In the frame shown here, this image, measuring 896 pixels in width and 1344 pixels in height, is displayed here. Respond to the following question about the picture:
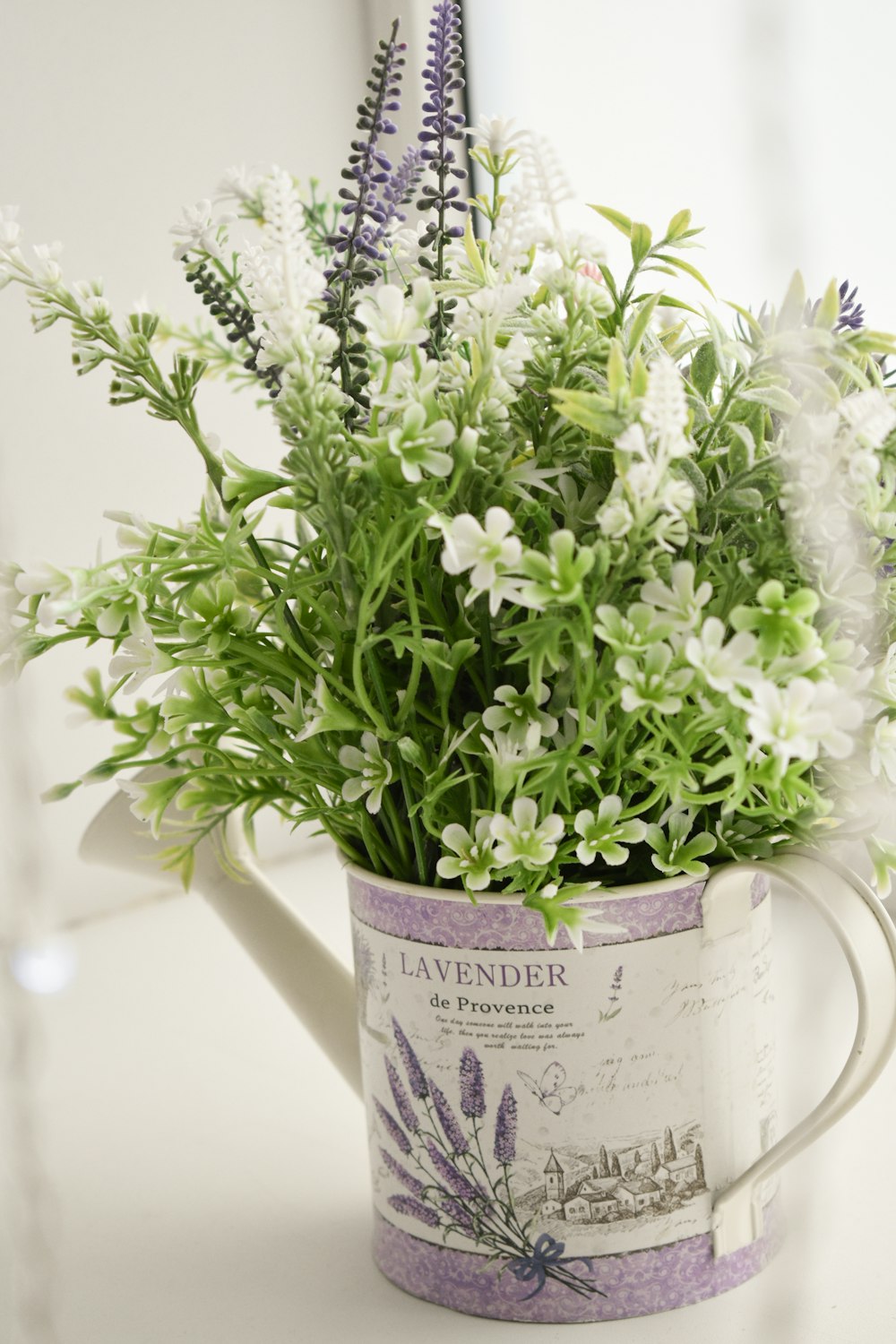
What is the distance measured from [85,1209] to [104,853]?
0.38ft

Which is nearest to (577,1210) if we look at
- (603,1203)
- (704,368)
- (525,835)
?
(603,1203)

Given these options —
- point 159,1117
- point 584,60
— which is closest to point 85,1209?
point 159,1117

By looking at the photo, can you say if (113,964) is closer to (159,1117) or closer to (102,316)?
(159,1117)

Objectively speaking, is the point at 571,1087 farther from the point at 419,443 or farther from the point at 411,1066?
the point at 419,443

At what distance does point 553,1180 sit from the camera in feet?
1.09

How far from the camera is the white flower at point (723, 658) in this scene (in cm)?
26

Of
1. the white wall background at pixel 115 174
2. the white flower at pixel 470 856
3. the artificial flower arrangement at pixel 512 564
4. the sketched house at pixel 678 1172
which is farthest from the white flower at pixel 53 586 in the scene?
the white wall background at pixel 115 174

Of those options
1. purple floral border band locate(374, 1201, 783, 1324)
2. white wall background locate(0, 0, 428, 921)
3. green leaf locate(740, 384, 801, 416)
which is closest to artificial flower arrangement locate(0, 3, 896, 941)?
green leaf locate(740, 384, 801, 416)

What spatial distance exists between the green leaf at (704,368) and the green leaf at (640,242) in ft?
0.10

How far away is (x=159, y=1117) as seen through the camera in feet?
1.61

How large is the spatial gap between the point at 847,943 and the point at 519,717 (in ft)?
0.32

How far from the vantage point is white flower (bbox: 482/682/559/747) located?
0.97ft

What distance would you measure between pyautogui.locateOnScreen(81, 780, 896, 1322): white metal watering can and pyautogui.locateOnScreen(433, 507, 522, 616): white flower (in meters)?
0.09

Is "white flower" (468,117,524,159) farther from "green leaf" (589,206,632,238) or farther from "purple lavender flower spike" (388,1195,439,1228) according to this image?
"purple lavender flower spike" (388,1195,439,1228)
